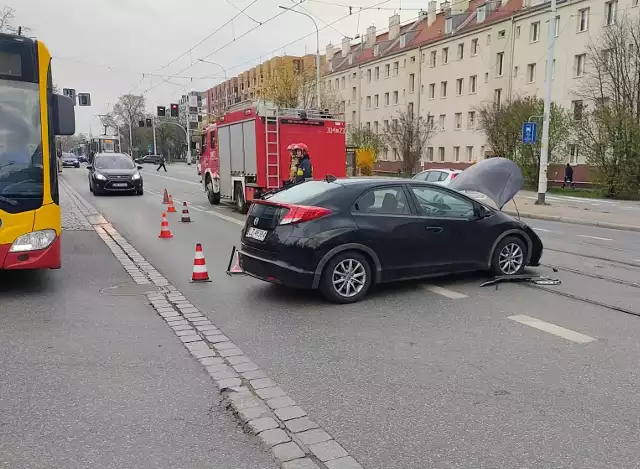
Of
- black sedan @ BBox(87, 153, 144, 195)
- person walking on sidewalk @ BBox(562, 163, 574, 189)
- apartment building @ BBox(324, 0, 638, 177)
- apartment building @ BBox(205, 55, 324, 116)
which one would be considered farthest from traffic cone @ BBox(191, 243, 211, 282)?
apartment building @ BBox(205, 55, 324, 116)

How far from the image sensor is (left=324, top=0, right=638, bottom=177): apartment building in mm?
39309

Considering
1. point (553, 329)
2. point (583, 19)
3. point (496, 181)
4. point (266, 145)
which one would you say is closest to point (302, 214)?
point (553, 329)

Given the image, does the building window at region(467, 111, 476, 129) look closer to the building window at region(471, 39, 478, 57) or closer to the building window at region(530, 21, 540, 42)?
the building window at region(471, 39, 478, 57)

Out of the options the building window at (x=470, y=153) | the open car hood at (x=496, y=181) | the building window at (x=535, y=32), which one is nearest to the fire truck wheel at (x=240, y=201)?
the open car hood at (x=496, y=181)

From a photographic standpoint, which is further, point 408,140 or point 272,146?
point 408,140

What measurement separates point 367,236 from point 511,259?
250 cm

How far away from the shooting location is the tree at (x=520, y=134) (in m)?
31.4

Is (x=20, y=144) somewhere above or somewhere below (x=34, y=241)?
above

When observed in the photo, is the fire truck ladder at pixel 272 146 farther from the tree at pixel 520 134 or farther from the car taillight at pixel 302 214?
the tree at pixel 520 134

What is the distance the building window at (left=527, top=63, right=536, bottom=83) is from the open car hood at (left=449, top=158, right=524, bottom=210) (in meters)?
37.0

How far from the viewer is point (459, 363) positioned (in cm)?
469

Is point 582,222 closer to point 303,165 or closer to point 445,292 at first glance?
point 303,165

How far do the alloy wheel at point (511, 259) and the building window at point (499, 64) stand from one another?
137ft

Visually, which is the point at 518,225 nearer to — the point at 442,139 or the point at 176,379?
the point at 176,379
